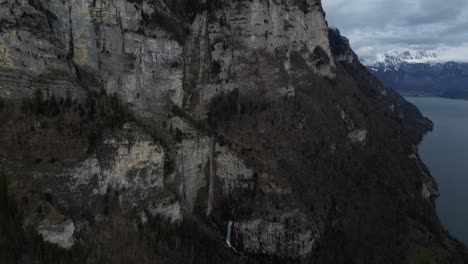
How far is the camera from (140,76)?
60219 millimetres

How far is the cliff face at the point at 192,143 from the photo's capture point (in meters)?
45.8

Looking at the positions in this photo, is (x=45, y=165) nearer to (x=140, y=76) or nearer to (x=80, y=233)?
(x=80, y=233)

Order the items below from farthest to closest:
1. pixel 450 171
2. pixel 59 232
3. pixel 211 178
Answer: pixel 450 171 < pixel 211 178 < pixel 59 232

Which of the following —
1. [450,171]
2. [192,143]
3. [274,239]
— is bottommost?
[450,171]

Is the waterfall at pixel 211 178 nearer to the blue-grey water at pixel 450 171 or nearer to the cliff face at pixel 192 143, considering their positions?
the cliff face at pixel 192 143

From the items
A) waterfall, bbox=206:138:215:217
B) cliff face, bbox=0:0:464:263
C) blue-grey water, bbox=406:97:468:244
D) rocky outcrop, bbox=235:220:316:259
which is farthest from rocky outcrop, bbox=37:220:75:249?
blue-grey water, bbox=406:97:468:244

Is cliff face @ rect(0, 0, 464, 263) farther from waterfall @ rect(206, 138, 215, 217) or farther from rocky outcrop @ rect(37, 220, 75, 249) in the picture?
waterfall @ rect(206, 138, 215, 217)

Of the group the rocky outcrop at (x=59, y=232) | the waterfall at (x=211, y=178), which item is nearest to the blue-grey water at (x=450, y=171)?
the waterfall at (x=211, y=178)

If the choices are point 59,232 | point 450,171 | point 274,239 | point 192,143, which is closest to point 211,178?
point 192,143

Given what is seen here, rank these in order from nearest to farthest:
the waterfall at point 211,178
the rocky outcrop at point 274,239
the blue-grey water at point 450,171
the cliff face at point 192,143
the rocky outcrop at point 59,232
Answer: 1. the rocky outcrop at point 59,232
2. the cliff face at point 192,143
3. the rocky outcrop at point 274,239
4. the waterfall at point 211,178
5. the blue-grey water at point 450,171

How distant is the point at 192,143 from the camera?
6494cm

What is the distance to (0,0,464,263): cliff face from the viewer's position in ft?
150

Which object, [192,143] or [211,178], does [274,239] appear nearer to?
Result: [211,178]

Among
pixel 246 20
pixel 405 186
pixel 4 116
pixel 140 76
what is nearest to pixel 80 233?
pixel 4 116
